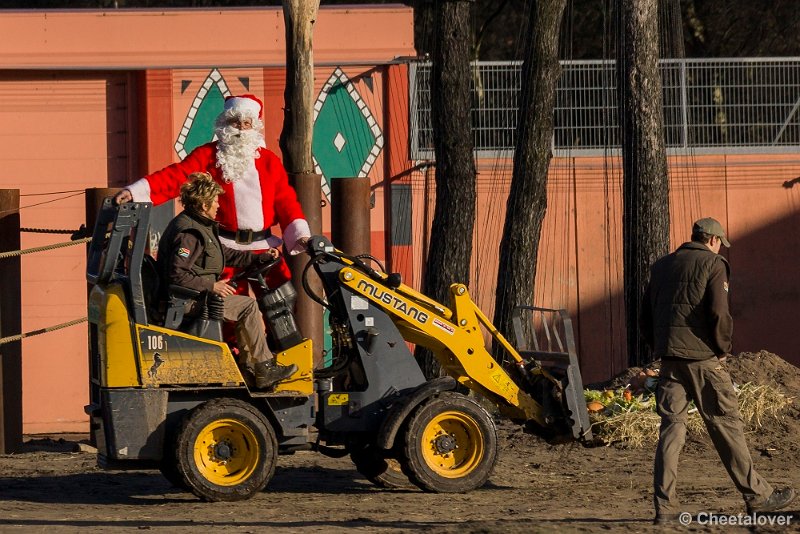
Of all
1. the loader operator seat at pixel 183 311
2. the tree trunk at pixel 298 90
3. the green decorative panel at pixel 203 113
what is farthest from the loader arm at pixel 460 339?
the green decorative panel at pixel 203 113

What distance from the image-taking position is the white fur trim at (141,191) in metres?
8.95

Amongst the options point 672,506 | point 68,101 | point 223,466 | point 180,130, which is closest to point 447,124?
point 180,130

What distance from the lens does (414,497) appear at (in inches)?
355

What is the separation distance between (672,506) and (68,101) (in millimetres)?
8978

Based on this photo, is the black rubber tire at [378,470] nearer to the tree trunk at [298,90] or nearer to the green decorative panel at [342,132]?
the tree trunk at [298,90]

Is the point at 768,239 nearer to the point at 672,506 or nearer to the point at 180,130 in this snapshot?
the point at 180,130

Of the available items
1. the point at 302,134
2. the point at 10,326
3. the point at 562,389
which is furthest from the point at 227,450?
the point at 302,134

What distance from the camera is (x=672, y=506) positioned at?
770cm

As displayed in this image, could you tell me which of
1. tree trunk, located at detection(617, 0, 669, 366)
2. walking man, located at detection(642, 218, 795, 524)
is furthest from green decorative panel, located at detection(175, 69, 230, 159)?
walking man, located at detection(642, 218, 795, 524)

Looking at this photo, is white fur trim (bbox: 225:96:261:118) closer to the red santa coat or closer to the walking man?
the red santa coat

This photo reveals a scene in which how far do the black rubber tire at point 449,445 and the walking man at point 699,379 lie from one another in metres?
1.53

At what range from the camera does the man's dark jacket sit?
7.73m

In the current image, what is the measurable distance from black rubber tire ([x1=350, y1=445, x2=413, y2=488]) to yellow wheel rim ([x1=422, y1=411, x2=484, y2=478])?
41 cm

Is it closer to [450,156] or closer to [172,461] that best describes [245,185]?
[172,461]
